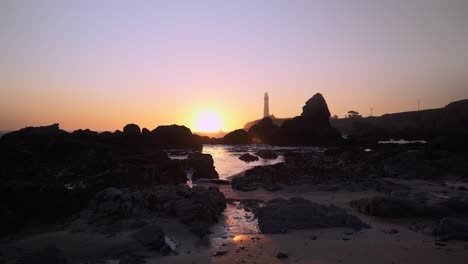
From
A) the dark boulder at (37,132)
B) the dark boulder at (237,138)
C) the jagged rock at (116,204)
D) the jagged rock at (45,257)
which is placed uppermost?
the dark boulder at (37,132)

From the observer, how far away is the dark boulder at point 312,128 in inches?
2211

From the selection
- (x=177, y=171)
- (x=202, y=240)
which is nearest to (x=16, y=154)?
(x=177, y=171)

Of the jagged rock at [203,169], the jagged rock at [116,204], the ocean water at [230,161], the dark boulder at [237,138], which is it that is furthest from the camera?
the dark boulder at [237,138]

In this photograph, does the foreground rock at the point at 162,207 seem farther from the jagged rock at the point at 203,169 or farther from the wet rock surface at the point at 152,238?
the jagged rock at the point at 203,169

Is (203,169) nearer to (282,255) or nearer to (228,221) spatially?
(228,221)

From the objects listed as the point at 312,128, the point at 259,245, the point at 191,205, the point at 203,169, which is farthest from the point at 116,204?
the point at 312,128

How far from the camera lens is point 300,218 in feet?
31.3

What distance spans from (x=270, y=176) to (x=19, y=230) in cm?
1100

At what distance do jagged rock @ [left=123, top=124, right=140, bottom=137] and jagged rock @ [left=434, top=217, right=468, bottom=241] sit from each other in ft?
119

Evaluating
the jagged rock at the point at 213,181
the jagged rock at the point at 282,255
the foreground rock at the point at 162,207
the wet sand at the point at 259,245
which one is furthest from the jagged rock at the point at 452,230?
the jagged rock at the point at 213,181

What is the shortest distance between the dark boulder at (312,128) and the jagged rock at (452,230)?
46190 mm

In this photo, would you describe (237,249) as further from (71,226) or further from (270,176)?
(270,176)

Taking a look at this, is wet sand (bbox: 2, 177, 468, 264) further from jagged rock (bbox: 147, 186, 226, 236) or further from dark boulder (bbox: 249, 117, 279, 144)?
dark boulder (bbox: 249, 117, 279, 144)

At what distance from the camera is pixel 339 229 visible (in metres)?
9.10
